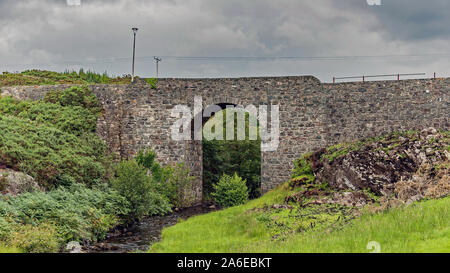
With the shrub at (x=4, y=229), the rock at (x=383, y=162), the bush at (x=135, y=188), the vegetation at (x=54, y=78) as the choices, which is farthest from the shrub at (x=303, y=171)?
the vegetation at (x=54, y=78)

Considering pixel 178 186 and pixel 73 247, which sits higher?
pixel 178 186

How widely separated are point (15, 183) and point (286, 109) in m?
13.7

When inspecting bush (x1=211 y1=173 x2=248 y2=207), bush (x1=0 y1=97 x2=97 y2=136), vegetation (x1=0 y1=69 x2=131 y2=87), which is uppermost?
vegetation (x1=0 y1=69 x2=131 y2=87)

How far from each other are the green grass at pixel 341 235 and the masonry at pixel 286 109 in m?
7.68

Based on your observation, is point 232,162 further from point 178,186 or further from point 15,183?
point 15,183

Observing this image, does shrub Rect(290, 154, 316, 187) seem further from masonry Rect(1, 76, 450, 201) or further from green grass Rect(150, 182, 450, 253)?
green grass Rect(150, 182, 450, 253)

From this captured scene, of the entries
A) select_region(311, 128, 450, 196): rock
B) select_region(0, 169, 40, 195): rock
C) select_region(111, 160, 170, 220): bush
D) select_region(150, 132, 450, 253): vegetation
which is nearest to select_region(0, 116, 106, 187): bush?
select_region(0, 169, 40, 195): rock

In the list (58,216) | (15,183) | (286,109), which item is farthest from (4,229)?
(286,109)

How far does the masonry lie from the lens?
23312 millimetres

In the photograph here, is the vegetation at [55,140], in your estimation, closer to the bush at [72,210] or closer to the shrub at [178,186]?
the bush at [72,210]

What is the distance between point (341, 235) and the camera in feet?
37.8

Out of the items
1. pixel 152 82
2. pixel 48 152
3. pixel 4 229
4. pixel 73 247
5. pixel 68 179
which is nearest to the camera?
pixel 4 229

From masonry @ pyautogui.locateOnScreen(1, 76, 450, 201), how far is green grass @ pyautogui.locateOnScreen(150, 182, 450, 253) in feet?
25.2
